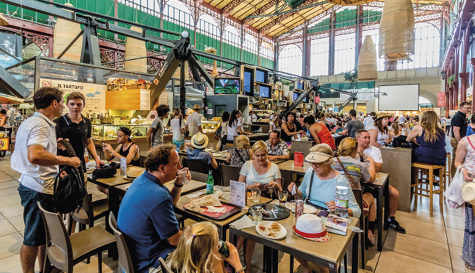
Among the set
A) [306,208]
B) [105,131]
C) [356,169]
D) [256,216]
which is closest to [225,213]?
[256,216]

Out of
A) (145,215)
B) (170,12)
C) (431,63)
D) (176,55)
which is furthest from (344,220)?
(431,63)

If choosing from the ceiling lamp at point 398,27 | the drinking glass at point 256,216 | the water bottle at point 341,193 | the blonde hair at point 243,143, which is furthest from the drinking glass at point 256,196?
the ceiling lamp at point 398,27

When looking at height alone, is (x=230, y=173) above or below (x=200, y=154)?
below

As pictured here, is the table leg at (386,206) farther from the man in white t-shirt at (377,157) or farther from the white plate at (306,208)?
the white plate at (306,208)

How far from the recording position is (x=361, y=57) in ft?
16.1

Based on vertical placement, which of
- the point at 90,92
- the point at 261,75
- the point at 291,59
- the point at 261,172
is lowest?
the point at 261,172

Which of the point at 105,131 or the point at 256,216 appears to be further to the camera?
the point at 105,131

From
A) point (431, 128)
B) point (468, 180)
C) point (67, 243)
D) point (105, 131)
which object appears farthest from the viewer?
point (105, 131)

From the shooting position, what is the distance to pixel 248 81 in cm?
1144

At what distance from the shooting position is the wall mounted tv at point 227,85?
1092 cm

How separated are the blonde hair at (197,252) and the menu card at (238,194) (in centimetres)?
89

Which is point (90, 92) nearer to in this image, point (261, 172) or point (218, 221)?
point (261, 172)

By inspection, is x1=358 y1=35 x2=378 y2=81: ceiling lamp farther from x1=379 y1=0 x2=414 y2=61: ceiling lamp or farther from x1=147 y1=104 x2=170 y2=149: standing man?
x1=147 y1=104 x2=170 y2=149: standing man

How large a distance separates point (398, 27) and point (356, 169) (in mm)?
1846
